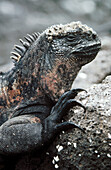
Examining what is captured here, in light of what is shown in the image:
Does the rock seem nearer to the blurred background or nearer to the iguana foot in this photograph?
the iguana foot

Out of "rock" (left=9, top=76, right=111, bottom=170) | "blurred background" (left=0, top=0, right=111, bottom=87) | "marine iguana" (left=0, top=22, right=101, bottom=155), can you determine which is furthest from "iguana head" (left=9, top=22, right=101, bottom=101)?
"blurred background" (left=0, top=0, right=111, bottom=87)

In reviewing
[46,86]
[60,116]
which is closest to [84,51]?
[46,86]

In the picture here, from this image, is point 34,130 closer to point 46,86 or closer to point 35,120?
point 35,120

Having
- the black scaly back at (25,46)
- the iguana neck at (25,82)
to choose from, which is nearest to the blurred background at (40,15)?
the black scaly back at (25,46)

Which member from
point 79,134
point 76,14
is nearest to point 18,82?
point 79,134

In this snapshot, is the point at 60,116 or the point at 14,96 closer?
the point at 60,116

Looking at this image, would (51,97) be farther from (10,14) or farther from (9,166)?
(10,14)

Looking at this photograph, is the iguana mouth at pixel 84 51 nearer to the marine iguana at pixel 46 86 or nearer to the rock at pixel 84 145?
the marine iguana at pixel 46 86

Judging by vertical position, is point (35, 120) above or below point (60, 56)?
below
